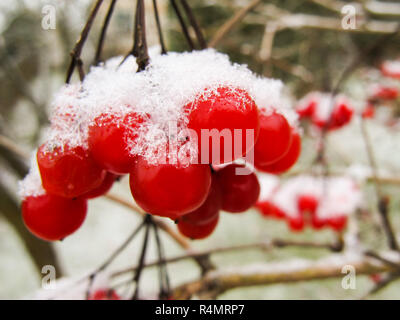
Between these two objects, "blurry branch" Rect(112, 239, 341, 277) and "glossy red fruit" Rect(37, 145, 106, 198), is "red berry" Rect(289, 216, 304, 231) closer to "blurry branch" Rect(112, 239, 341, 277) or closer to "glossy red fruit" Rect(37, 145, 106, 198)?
"blurry branch" Rect(112, 239, 341, 277)

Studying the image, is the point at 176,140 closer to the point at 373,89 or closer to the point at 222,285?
the point at 222,285

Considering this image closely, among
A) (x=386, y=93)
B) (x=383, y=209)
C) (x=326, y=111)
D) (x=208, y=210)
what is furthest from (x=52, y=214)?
(x=386, y=93)

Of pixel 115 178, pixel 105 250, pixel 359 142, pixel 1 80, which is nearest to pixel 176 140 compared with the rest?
pixel 115 178

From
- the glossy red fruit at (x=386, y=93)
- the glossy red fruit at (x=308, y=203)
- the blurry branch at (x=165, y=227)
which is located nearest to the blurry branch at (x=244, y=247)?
the blurry branch at (x=165, y=227)

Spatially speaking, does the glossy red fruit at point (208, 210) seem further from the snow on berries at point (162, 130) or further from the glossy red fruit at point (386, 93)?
the glossy red fruit at point (386, 93)
